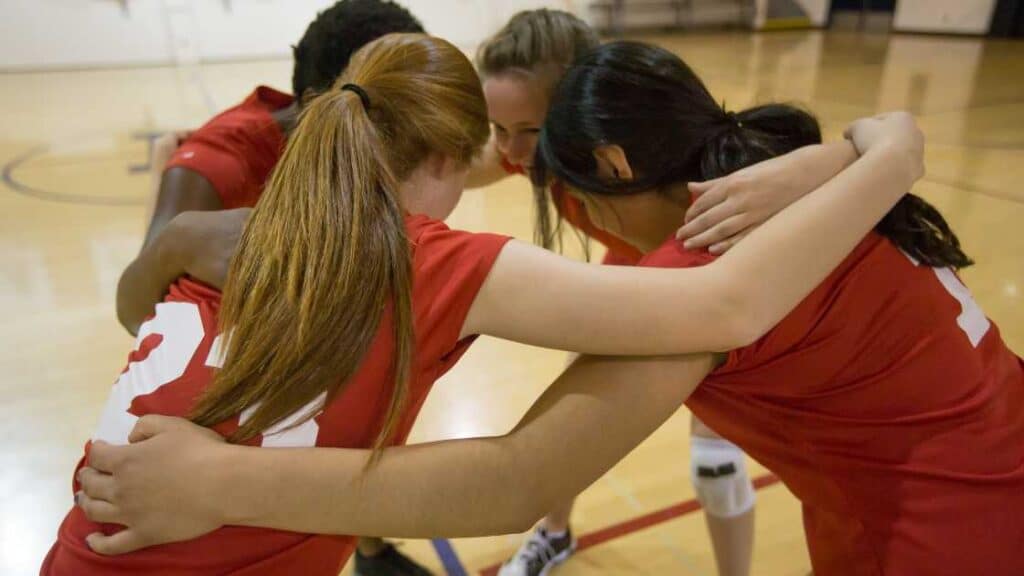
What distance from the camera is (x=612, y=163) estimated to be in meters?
1.04

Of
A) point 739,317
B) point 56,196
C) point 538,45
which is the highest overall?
point 538,45

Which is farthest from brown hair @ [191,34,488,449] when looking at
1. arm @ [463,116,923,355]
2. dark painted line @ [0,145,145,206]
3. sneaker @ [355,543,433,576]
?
dark painted line @ [0,145,145,206]

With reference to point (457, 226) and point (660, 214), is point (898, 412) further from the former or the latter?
point (457, 226)

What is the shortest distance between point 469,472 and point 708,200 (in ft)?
1.35

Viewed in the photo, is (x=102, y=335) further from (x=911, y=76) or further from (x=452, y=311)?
(x=911, y=76)

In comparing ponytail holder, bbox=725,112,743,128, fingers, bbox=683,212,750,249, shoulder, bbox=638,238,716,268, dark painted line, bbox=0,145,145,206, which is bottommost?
dark painted line, bbox=0,145,145,206

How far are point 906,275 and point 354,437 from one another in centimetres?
66

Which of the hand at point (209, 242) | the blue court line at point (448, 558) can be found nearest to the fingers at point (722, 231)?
A: the hand at point (209, 242)

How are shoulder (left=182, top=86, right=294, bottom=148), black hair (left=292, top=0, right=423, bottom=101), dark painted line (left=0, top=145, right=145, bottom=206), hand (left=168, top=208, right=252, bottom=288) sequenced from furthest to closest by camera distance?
dark painted line (left=0, top=145, right=145, bottom=206) < shoulder (left=182, top=86, right=294, bottom=148) < black hair (left=292, top=0, right=423, bottom=101) < hand (left=168, top=208, right=252, bottom=288)

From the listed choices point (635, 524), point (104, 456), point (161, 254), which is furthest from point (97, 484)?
point (635, 524)

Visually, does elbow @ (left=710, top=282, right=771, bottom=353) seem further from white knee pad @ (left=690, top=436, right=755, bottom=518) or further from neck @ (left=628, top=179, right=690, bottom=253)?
white knee pad @ (left=690, top=436, right=755, bottom=518)

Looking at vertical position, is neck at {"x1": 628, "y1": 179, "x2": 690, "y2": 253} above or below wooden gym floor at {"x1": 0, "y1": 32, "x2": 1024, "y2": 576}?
above

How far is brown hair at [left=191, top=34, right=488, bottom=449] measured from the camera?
30.1 inches

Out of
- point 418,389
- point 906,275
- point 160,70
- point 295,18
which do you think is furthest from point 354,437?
point 295,18
